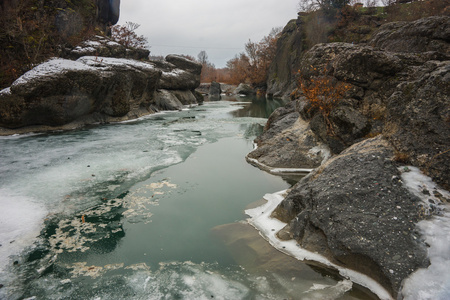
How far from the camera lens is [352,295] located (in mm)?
2830

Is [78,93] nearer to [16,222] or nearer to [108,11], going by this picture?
[16,222]

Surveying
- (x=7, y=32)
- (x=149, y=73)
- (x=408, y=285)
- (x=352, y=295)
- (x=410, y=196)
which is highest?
(x=7, y=32)

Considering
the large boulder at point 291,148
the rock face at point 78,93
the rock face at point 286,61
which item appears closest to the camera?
the large boulder at point 291,148

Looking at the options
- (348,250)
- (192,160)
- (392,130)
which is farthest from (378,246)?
(192,160)

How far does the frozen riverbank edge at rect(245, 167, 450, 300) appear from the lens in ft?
8.02

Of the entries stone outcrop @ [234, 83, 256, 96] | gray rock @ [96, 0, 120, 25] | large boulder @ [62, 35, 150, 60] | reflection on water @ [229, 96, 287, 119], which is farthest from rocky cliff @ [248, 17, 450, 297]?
stone outcrop @ [234, 83, 256, 96]

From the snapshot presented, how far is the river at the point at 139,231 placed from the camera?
3.01m

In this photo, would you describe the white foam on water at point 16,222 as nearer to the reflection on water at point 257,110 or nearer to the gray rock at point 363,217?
the gray rock at point 363,217

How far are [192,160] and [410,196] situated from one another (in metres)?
5.52

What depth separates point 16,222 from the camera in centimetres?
423

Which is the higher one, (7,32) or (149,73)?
(7,32)

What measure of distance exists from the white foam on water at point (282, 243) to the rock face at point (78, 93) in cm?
975

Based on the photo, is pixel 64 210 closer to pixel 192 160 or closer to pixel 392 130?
pixel 192 160

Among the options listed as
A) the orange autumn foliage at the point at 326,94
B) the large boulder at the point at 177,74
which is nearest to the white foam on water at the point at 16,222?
the orange autumn foliage at the point at 326,94
